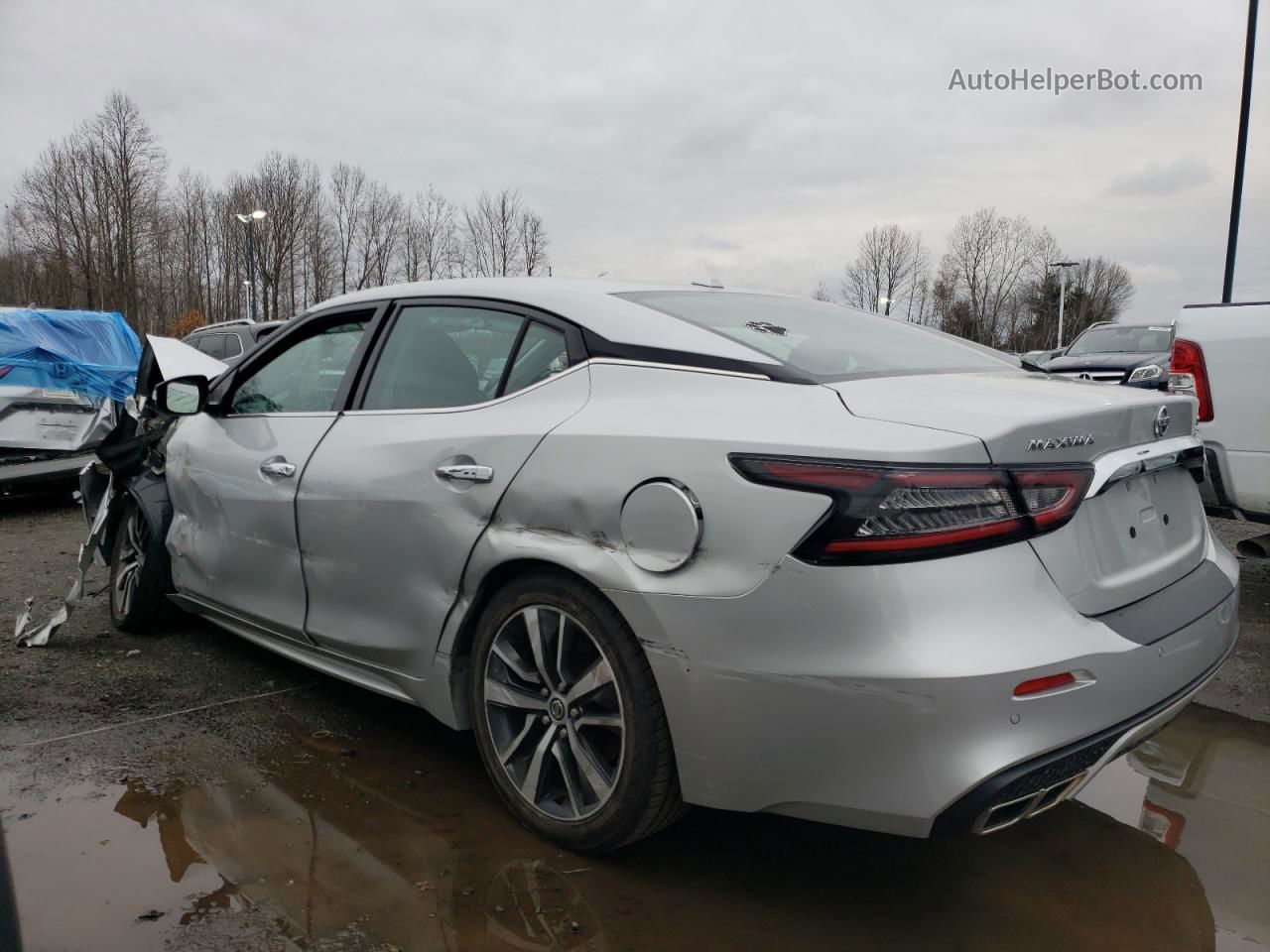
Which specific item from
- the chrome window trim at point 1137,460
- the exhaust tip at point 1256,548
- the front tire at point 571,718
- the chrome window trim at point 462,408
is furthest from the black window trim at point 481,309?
the exhaust tip at point 1256,548

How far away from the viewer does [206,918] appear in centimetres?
232

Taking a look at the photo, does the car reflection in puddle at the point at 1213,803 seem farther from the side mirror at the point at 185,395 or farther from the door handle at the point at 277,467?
the side mirror at the point at 185,395

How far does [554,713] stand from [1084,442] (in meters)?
1.43

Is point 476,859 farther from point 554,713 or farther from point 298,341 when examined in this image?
point 298,341

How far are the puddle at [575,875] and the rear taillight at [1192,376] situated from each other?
7.40 ft

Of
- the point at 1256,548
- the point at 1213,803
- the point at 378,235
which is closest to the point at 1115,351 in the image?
the point at 1256,548

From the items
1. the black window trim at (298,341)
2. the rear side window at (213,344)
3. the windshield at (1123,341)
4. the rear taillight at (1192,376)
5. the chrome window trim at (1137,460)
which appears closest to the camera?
the chrome window trim at (1137,460)

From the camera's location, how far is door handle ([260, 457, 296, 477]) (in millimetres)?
3344

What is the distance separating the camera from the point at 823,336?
2.88 m

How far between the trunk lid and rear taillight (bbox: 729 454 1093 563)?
0.24ft

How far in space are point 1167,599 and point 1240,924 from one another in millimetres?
780

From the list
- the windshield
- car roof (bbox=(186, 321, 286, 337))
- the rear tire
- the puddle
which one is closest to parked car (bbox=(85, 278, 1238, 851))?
the puddle

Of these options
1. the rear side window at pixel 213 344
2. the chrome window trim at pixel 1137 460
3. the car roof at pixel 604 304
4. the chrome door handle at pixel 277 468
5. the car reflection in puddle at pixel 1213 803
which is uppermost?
the rear side window at pixel 213 344

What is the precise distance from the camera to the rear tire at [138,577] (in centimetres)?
431
